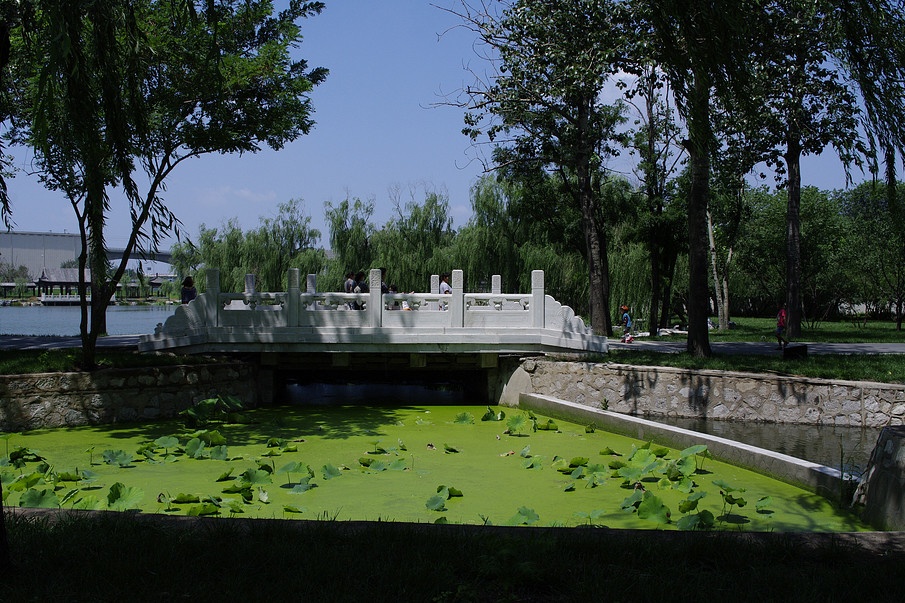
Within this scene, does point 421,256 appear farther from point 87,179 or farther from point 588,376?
point 87,179

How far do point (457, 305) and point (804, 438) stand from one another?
19.4 ft

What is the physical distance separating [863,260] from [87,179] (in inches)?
1298

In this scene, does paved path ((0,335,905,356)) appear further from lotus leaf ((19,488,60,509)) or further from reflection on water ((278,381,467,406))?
lotus leaf ((19,488,60,509))

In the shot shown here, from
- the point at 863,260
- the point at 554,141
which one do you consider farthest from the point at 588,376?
the point at 863,260

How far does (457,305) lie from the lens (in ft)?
45.1

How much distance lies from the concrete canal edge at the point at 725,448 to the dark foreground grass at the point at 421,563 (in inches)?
117

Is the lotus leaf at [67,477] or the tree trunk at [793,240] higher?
the tree trunk at [793,240]

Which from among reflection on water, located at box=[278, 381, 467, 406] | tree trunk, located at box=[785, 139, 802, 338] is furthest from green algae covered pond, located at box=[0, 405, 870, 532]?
tree trunk, located at box=[785, 139, 802, 338]

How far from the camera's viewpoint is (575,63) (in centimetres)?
1455

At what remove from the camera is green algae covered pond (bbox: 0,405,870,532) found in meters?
6.00

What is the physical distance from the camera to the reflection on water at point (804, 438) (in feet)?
31.7

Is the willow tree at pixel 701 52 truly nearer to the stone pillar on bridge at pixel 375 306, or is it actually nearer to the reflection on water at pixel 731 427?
the reflection on water at pixel 731 427

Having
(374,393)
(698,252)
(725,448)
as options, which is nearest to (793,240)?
(698,252)

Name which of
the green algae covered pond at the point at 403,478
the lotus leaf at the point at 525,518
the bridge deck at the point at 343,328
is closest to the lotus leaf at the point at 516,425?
the green algae covered pond at the point at 403,478
